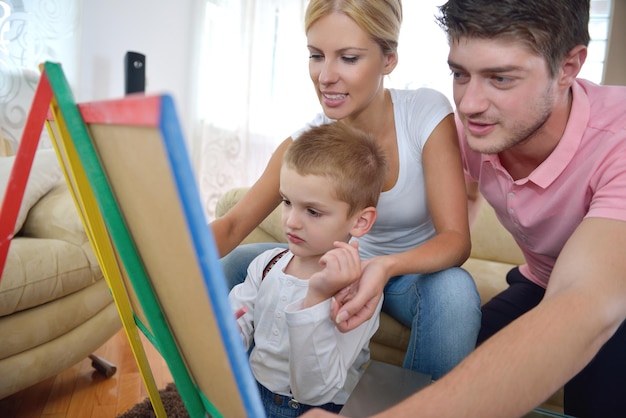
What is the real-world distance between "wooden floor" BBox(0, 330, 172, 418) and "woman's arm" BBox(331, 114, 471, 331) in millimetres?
1147

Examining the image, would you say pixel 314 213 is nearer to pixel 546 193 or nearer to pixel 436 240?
pixel 436 240

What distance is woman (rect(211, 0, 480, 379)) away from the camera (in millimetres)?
1077

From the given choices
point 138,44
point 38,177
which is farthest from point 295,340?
point 138,44

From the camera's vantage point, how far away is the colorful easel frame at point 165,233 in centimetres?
33

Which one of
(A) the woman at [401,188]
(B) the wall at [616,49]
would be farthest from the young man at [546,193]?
(B) the wall at [616,49]

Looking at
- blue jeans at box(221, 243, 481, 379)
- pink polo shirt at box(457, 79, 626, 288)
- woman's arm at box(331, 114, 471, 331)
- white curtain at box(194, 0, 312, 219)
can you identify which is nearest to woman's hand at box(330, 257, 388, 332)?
woman's arm at box(331, 114, 471, 331)

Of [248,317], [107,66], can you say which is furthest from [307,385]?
[107,66]

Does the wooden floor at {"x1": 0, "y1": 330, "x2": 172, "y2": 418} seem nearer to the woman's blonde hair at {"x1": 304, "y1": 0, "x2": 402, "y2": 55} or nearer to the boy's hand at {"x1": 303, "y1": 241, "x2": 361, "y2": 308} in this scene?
the boy's hand at {"x1": 303, "y1": 241, "x2": 361, "y2": 308}

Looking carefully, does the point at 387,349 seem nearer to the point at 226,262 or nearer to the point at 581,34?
the point at 226,262

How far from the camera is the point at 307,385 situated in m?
0.88

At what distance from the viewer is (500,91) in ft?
3.40

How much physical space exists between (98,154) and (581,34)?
984 millimetres

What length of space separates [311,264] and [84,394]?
3.75 ft

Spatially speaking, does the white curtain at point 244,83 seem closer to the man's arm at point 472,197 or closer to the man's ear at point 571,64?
the man's arm at point 472,197
